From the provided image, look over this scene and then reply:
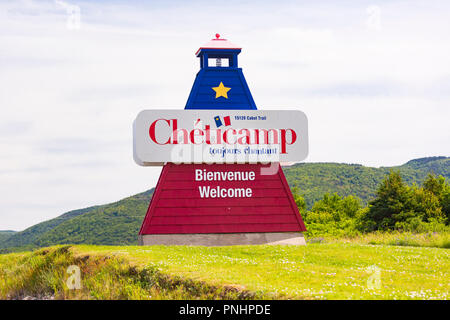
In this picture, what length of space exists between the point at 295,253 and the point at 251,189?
6.58 meters

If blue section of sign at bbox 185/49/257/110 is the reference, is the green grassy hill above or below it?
below

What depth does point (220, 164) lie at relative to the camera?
97.7 ft

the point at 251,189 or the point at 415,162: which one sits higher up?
the point at 415,162

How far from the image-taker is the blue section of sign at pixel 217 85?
30359mm

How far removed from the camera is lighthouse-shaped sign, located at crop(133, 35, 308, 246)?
29.0 m

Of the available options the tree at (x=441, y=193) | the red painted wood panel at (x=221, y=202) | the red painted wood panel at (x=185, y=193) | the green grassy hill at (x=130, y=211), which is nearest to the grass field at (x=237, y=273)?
the red painted wood panel at (x=221, y=202)

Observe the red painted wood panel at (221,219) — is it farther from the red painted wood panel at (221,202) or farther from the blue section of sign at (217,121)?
the blue section of sign at (217,121)

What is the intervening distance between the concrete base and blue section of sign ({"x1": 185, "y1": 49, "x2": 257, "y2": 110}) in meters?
6.60

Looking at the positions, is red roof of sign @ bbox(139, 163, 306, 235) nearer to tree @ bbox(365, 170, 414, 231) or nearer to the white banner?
the white banner

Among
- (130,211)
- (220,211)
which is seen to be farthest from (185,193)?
(130,211)

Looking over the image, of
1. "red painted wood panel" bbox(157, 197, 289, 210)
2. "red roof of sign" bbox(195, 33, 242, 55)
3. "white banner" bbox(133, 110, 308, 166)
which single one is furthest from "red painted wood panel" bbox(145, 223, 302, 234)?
"red roof of sign" bbox(195, 33, 242, 55)
